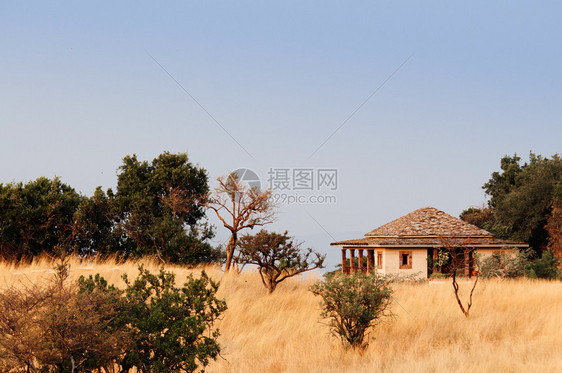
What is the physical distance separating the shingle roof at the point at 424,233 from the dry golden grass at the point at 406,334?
11715 mm

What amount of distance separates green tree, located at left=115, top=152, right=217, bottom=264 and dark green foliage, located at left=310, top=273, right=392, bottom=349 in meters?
17.1

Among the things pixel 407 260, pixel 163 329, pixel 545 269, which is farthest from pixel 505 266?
pixel 163 329

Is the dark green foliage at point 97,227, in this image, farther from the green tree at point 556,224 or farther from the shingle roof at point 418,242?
the green tree at point 556,224

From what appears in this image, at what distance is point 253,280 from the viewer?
22.1 metres

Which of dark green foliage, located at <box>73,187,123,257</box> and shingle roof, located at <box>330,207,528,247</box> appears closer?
dark green foliage, located at <box>73,187,123,257</box>

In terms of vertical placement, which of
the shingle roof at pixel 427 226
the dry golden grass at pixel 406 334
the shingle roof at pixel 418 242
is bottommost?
the dry golden grass at pixel 406 334

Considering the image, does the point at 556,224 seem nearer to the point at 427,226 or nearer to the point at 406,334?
the point at 427,226

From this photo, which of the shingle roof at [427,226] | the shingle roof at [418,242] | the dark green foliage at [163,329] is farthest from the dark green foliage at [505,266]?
the dark green foliage at [163,329]

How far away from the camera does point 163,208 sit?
29.9 meters

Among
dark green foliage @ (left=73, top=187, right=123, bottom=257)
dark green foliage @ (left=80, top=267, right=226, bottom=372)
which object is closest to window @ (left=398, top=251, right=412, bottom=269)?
dark green foliage @ (left=73, top=187, right=123, bottom=257)

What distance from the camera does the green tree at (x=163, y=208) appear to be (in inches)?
1113

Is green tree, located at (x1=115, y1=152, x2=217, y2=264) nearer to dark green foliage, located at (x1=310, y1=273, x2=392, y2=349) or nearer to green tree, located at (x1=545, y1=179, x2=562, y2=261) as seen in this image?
dark green foliage, located at (x1=310, y1=273, x2=392, y2=349)

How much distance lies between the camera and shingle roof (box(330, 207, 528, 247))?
1258 inches

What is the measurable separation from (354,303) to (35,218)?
2316 cm
